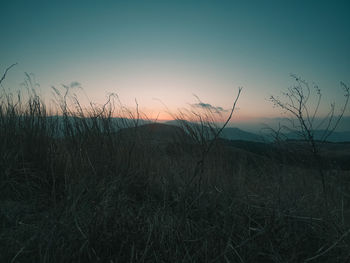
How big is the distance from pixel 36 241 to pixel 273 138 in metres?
2.71

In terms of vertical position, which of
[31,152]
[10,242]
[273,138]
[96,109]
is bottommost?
[10,242]

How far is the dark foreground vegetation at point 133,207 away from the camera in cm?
103

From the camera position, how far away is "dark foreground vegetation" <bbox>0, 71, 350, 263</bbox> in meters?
1.03

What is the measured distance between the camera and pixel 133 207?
163cm

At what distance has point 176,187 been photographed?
192cm

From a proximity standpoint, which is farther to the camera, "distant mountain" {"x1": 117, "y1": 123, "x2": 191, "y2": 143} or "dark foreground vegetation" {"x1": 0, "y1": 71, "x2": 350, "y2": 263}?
"distant mountain" {"x1": 117, "y1": 123, "x2": 191, "y2": 143}

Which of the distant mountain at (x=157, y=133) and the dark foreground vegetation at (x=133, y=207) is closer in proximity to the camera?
the dark foreground vegetation at (x=133, y=207)

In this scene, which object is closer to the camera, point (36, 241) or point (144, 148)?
point (36, 241)

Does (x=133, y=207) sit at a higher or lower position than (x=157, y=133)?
lower

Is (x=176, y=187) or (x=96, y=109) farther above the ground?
(x=96, y=109)

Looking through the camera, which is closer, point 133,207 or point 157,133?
point 133,207

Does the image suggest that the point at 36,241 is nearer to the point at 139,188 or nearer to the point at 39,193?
the point at 39,193

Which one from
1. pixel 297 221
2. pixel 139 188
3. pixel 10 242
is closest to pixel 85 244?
pixel 10 242

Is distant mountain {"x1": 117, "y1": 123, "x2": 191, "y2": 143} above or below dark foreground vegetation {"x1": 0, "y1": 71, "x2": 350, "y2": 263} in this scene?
above
